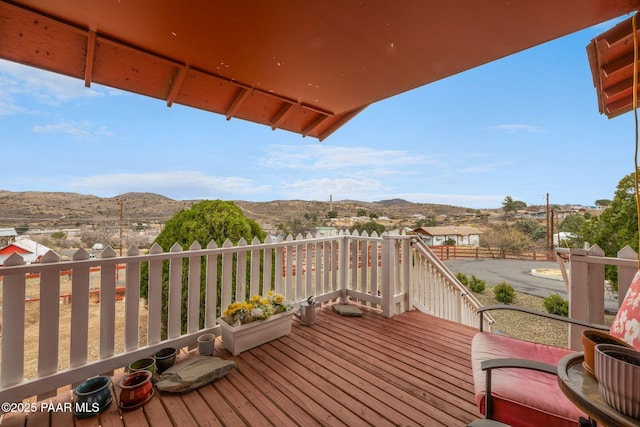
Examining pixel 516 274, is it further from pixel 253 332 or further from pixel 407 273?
pixel 253 332

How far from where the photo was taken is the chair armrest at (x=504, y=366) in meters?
1.03

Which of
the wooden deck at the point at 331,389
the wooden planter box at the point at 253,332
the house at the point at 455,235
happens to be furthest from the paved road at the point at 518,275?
the wooden planter box at the point at 253,332

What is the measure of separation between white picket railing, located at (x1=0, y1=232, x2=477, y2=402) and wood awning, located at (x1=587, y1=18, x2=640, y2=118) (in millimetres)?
2198

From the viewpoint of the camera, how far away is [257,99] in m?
3.25

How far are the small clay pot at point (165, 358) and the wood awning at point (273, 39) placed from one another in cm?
Result: 250

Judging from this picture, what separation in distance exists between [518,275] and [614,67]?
13004mm

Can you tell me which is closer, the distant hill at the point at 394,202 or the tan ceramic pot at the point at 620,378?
the tan ceramic pot at the point at 620,378

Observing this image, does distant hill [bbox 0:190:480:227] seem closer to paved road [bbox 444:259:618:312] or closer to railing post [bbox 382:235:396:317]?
railing post [bbox 382:235:396:317]

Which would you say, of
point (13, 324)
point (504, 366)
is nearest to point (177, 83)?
point (13, 324)

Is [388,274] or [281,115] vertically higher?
[281,115]

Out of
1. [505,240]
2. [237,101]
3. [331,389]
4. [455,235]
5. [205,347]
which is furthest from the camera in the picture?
[455,235]

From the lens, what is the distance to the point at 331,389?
6.05 feet

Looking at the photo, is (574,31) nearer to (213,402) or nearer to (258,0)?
(258,0)

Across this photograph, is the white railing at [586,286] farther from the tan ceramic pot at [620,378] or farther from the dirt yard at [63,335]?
the dirt yard at [63,335]
